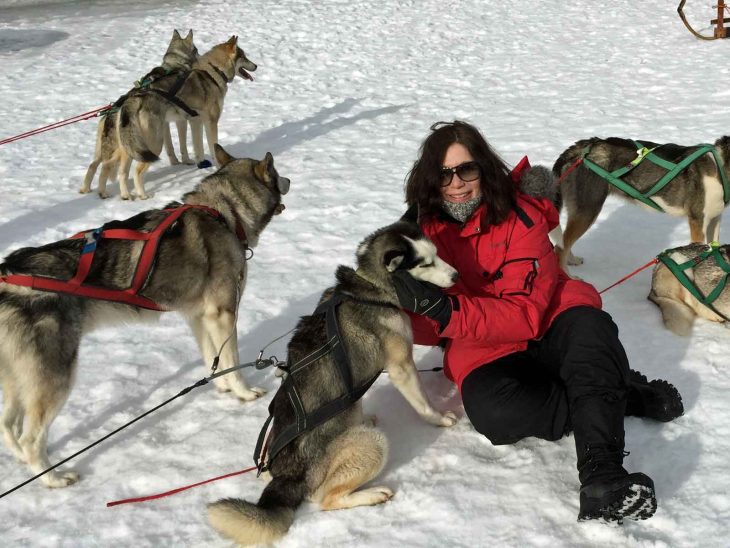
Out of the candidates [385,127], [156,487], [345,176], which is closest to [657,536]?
[156,487]

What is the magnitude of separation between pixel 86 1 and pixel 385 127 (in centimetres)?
1338

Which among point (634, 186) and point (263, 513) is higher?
point (634, 186)

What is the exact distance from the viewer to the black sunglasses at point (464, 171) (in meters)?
2.78

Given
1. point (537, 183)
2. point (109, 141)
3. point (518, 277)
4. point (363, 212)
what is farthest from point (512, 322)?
point (109, 141)

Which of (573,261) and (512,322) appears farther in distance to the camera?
(573,261)

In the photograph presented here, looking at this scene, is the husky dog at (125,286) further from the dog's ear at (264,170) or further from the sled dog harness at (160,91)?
the sled dog harness at (160,91)

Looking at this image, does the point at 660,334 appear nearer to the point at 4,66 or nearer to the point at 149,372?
the point at 149,372

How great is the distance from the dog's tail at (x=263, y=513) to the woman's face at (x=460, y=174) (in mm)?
1454

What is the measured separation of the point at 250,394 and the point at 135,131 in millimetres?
3598

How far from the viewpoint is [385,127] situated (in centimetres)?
791

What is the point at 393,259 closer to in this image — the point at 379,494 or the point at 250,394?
the point at 379,494

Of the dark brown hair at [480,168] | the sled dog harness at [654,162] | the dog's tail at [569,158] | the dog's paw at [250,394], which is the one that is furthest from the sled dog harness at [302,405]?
the sled dog harness at [654,162]

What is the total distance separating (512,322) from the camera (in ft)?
8.65

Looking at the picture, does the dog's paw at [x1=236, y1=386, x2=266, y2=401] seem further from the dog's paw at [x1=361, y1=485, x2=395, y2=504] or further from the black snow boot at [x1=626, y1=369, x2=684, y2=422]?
the black snow boot at [x1=626, y1=369, x2=684, y2=422]
